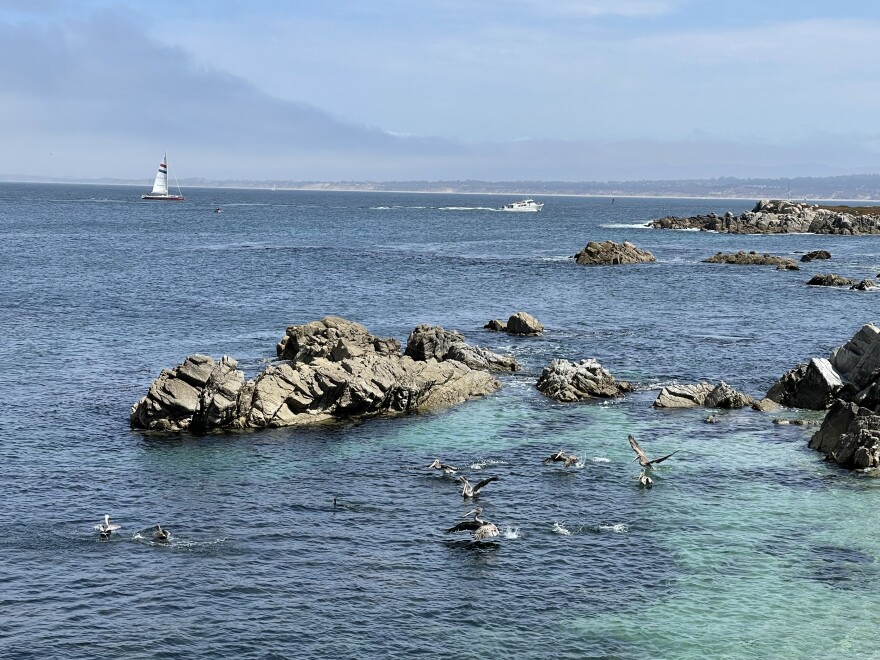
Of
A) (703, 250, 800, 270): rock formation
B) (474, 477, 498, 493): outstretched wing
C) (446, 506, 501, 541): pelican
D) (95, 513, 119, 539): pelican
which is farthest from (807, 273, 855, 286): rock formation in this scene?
(95, 513, 119, 539): pelican

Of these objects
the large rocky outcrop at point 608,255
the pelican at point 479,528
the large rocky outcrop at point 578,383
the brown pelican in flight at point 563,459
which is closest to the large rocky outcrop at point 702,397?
the large rocky outcrop at point 578,383

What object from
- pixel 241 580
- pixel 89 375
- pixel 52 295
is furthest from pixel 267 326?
pixel 241 580

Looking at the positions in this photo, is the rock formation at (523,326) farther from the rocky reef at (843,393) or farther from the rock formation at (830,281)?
the rock formation at (830,281)

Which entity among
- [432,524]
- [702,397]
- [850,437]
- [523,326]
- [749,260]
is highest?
[749,260]

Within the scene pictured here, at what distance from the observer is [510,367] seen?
70312 mm

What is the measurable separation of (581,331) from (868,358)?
31.6 m

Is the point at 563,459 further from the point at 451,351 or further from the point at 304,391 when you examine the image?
the point at 451,351

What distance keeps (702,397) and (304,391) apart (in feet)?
80.7

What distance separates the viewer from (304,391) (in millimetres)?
57281

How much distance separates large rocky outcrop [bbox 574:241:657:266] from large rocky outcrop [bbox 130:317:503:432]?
8816 centimetres

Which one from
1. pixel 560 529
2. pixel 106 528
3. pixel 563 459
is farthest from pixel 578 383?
pixel 106 528

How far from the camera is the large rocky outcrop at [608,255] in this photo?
150 m

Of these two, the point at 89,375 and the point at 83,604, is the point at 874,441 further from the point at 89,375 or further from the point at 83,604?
the point at 89,375

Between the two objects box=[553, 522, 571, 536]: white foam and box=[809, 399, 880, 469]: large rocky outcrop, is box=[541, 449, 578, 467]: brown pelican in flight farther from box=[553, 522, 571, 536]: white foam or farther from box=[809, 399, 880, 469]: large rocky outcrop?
box=[809, 399, 880, 469]: large rocky outcrop
